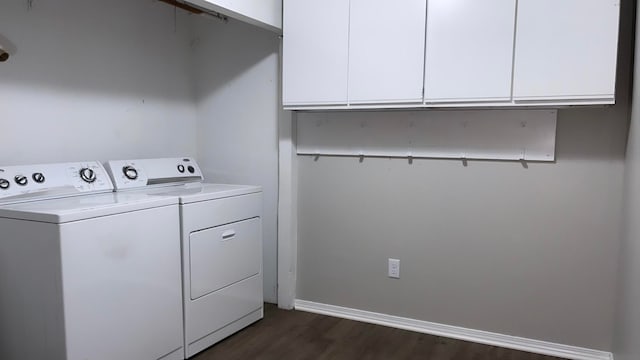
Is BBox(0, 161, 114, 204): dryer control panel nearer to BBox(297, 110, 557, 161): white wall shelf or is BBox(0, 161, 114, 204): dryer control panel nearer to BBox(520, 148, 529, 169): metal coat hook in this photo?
BBox(297, 110, 557, 161): white wall shelf

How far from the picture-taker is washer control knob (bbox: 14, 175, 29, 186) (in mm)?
2053

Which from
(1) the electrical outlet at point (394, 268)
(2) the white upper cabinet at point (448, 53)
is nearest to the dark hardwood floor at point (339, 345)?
(1) the electrical outlet at point (394, 268)

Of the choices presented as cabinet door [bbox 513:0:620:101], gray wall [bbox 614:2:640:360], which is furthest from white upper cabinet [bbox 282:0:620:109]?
gray wall [bbox 614:2:640:360]

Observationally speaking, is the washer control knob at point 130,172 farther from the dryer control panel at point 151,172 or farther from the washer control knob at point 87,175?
the washer control knob at point 87,175

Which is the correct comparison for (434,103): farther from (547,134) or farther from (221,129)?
(221,129)

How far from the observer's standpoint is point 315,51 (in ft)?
8.62

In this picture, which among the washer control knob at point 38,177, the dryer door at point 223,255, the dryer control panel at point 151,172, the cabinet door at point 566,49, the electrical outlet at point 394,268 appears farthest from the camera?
the electrical outlet at point 394,268

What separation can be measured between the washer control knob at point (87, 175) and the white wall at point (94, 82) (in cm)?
23

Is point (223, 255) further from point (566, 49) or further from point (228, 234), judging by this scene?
point (566, 49)

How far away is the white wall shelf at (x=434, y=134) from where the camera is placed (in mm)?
2404

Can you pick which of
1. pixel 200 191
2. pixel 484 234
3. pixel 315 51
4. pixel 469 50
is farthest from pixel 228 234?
pixel 469 50

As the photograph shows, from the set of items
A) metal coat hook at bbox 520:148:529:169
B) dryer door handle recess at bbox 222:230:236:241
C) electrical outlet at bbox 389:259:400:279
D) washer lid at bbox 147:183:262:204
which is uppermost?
metal coat hook at bbox 520:148:529:169

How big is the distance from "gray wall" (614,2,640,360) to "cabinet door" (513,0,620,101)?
0.13 metres

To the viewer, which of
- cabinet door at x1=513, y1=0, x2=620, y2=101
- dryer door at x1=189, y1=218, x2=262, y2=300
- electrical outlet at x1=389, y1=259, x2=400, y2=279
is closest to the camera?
cabinet door at x1=513, y1=0, x2=620, y2=101
